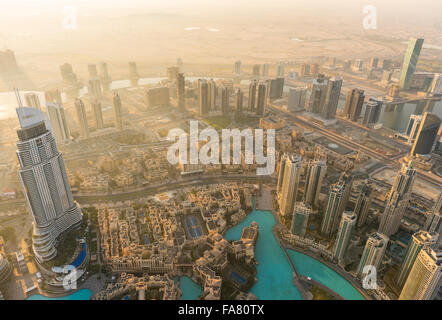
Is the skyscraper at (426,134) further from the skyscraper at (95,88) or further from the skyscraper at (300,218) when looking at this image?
the skyscraper at (95,88)

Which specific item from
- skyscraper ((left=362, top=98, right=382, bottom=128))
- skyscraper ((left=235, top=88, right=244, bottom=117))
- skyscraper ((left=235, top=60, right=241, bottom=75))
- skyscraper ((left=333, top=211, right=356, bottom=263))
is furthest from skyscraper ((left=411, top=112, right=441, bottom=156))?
skyscraper ((left=235, top=60, right=241, bottom=75))

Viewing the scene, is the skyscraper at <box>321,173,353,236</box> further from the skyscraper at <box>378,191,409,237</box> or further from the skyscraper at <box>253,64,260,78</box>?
the skyscraper at <box>253,64,260,78</box>

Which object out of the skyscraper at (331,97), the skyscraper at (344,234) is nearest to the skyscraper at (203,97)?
the skyscraper at (331,97)

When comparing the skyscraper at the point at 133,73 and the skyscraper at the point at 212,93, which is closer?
the skyscraper at the point at 212,93

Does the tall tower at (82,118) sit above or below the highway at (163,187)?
above

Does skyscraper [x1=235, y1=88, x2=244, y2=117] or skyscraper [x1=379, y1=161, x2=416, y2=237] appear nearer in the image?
skyscraper [x1=379, y1=161, x2=416, y2=237]

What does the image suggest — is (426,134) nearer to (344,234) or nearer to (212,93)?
(344,234)
